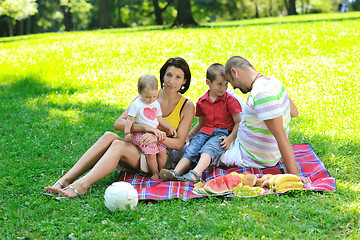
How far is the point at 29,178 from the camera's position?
198 inches

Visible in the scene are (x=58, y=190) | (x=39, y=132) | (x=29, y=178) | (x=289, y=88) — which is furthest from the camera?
(x=289, y=88)

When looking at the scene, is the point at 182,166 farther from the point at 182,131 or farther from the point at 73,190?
the point at 73,190

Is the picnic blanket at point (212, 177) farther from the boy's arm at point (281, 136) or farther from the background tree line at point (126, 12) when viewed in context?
the background tree line at point (126, 12)

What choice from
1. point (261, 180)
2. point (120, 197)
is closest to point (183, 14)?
point (261, 180)

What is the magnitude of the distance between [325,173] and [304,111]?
2746 mm

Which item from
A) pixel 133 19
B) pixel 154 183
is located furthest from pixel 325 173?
pixel 133 19

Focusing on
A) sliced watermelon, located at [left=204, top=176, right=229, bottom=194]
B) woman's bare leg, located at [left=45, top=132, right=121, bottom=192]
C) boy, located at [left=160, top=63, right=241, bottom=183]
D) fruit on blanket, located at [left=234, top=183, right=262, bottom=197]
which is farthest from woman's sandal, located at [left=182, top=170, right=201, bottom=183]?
woman's bare leg, located at [left=45, top=132, right=121, bottom=192]

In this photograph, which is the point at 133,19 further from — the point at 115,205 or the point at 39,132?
the point at 115,205

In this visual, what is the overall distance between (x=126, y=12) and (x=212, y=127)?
142 ft

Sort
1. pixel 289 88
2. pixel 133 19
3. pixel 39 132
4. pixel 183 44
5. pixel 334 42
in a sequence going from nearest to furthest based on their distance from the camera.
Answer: pixel 39 132 < pixel 289 88 < pixel 334 42 < pixel 183 44 < pixel 133 19

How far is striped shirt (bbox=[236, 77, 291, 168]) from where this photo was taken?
4.16 meters

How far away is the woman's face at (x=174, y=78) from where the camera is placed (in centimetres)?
467

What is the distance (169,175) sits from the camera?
444 cm

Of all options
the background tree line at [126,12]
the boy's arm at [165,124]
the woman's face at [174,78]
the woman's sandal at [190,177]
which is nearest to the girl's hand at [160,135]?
the boy's arm at [165,124]
